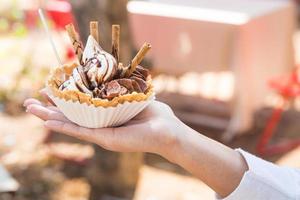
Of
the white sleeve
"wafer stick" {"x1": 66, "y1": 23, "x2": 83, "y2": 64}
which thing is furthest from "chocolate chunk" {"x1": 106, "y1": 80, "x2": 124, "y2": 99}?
the white sleeve

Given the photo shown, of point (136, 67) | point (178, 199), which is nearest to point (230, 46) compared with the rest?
Result: point (178, 199)

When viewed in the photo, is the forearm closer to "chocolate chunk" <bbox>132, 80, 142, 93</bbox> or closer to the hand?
the hand

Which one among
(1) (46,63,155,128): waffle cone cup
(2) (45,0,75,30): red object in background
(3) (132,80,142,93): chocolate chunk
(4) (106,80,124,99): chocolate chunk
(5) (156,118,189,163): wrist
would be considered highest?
(4) (106,80,124,99): chocolate chunk

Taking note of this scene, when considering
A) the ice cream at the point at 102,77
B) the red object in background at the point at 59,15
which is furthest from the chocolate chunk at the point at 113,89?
the red object in background at the point at 59,15

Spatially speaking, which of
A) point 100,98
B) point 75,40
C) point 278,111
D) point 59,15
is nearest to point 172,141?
point 100,98

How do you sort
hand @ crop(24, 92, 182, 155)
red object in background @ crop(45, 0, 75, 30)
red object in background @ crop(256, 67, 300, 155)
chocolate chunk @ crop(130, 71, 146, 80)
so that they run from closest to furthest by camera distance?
1. hand @ crop(24, 92, 182, 155)
2. chocolate chunk @ crop(130, 71, 146, 80)
3. red object in background @ crop(256, 67, 300, 155)
4. red object in background @ crop(45, 0, 75, 30)

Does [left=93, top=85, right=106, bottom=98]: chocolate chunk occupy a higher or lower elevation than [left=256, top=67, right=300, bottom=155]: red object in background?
higher

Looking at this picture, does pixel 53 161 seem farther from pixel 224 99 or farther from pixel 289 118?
pixel 289 118

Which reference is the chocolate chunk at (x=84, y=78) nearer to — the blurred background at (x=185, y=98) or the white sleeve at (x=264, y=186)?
the white sleeve at (x=264, y=186)
